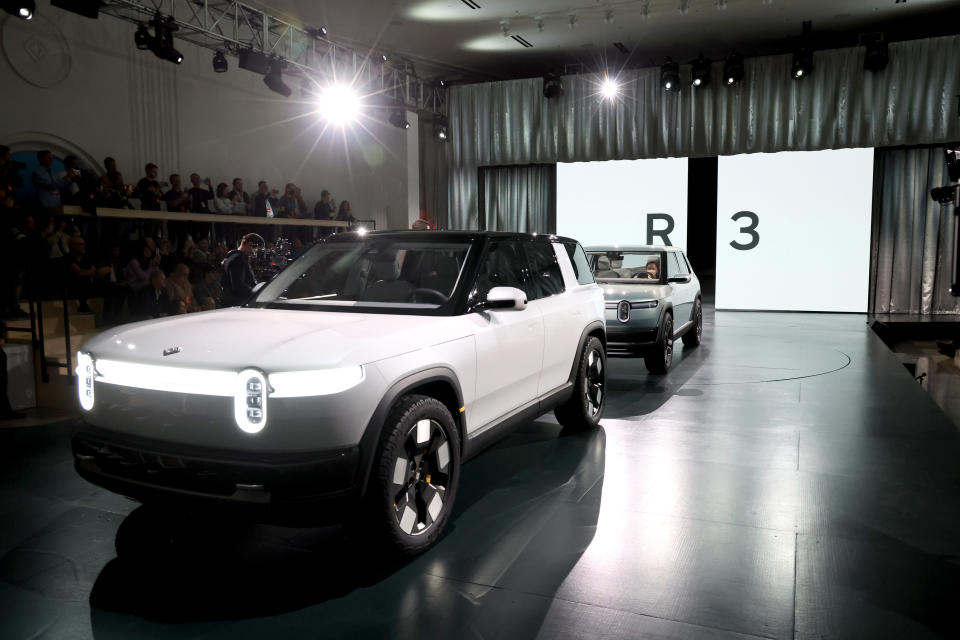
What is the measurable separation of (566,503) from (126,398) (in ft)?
7.11

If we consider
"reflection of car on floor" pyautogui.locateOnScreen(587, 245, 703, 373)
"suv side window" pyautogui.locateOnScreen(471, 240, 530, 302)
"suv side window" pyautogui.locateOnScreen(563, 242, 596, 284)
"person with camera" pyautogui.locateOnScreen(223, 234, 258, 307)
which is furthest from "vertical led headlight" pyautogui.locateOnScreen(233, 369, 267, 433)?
"person with camera" pyautogui.locateOnScreen(223, 234, 258, 307)

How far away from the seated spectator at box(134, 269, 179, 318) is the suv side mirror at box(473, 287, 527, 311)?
5.68 meters

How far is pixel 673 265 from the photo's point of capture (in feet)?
26.9

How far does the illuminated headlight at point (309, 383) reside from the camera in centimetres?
253

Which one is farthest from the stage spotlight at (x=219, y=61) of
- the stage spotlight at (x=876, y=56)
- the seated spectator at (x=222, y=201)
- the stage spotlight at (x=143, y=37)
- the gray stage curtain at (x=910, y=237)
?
the gray stage curtain at (x=910, y=237)

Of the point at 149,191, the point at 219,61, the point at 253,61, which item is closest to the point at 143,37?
the point at 219,61

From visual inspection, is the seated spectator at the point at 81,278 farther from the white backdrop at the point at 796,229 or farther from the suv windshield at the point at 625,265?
the white backdrop at the point at 796,229

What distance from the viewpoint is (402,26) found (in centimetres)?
1215

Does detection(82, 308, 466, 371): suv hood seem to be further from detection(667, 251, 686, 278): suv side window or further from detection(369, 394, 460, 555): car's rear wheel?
detection(667, 251, 686, 278): suv side window

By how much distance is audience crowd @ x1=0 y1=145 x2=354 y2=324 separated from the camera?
739cm

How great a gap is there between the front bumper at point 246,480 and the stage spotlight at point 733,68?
521 inches

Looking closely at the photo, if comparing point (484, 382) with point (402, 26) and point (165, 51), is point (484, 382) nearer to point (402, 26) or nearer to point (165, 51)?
point (165, 51)

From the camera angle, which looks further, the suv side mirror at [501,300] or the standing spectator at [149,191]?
the standing spectator at [149,191]

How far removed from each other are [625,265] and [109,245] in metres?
6.59
